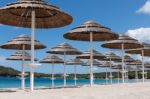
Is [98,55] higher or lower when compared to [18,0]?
lower

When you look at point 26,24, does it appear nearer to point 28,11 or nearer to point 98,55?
point 28,11

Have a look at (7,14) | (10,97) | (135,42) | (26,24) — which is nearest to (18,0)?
(7,14)

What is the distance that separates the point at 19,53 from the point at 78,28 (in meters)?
5.74

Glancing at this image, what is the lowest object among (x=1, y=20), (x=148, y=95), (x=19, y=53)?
(x=148, y=95)

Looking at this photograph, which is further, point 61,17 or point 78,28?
point 78,28

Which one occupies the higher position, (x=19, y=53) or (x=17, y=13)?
(x=17, y=13)

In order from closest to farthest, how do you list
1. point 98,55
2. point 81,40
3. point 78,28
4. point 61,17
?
point 61,17 → point 78,28 → point 81,40 → point 98,55

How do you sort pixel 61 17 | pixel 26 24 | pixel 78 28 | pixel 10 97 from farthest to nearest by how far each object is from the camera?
pixel 78 28
pixel 26 24
pixel 61 17
pixel 10 97

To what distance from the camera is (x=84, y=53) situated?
2112 cm

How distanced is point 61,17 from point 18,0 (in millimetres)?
1926

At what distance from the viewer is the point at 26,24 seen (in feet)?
42.0

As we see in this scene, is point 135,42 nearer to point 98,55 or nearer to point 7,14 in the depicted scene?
point 98,55

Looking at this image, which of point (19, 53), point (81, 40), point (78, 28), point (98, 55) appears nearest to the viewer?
point (78, 28)

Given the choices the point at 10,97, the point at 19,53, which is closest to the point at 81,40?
the point at 19,53
